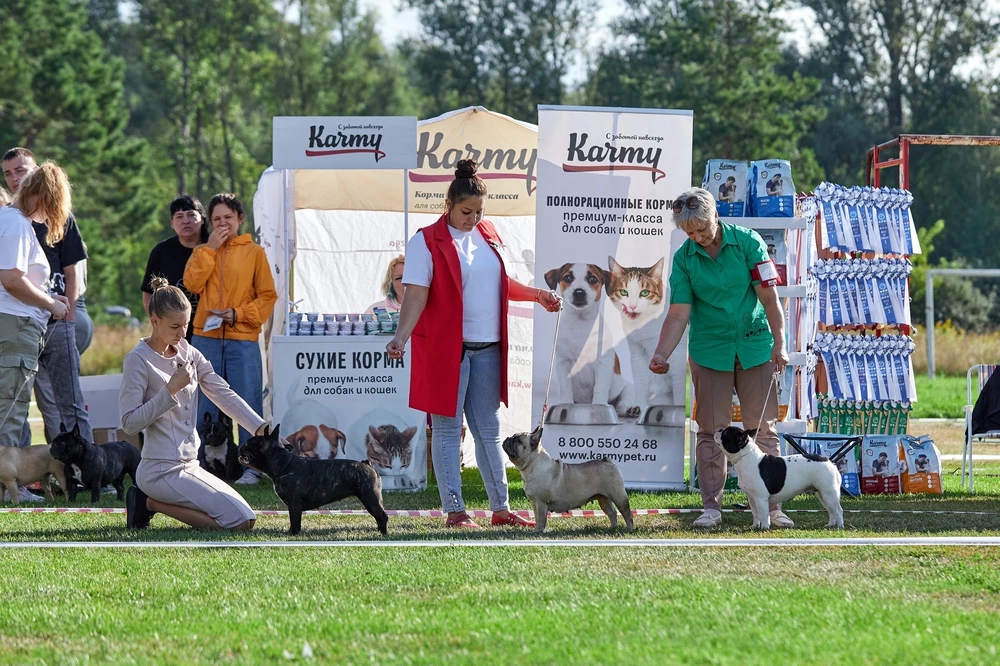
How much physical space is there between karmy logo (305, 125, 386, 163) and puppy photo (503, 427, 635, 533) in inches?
107

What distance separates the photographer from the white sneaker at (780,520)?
6199 millimetres

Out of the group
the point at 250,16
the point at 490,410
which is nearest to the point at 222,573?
the point at 490,410

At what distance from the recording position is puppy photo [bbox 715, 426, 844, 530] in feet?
19.7

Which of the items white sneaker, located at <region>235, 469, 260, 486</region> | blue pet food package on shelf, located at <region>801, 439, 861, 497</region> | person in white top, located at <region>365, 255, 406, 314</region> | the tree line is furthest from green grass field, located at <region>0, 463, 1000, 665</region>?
the tree line

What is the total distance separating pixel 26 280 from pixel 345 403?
203 cm

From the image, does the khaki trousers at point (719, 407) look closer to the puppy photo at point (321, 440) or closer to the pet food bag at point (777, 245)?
the pet food bag at point (777, 245)

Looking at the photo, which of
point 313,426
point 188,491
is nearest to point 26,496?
point 313,426

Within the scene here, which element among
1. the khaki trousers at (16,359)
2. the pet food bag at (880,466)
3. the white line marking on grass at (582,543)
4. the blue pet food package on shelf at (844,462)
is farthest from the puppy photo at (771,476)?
the khaki trousers at (16,359)

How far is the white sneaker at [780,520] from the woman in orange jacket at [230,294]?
11.9 feet

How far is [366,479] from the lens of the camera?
19.3 feet

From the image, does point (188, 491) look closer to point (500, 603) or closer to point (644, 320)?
point (500, 603)

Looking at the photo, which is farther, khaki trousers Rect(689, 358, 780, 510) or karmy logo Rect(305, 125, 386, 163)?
karmy logo Rect(305, 125, 386, 163)

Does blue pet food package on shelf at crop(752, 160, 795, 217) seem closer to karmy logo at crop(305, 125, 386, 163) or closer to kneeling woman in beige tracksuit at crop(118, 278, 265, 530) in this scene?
karmy logo at crop(305, 125, 386, 163)

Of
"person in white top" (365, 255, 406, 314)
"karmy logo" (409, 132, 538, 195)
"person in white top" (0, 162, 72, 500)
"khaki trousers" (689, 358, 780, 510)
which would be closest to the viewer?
"khaki trousers" (689, 358, 780, 510)
